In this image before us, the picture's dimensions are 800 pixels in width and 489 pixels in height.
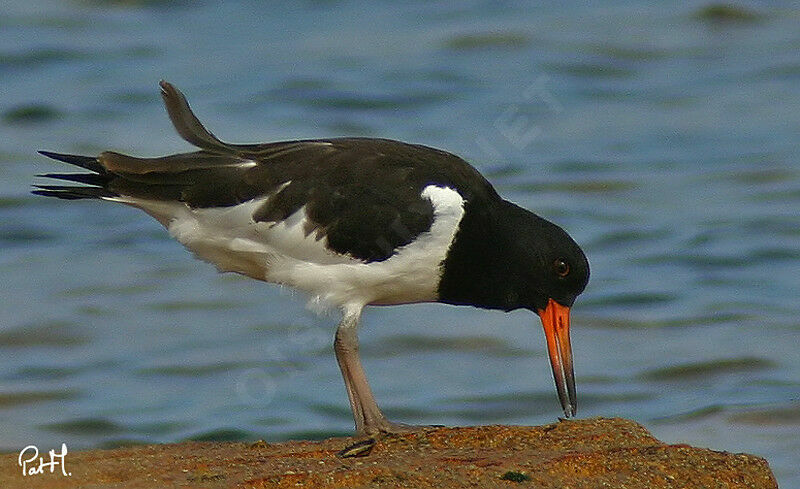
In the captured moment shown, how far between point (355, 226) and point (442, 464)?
1.76 metres

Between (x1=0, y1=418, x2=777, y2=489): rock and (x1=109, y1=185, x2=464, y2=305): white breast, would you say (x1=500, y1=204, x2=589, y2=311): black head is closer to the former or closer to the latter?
(x1=109, y1=185, x2=464, y2=305): white breast

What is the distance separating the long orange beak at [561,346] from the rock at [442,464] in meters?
0.99

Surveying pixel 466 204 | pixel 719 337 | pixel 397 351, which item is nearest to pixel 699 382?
pixel 719 337

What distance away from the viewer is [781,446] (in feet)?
31.1

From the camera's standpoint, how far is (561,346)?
8023 mm

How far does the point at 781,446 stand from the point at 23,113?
452 inches

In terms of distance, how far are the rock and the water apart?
7.32 ft

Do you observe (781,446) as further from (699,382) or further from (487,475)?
(487,475)

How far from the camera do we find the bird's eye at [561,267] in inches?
307

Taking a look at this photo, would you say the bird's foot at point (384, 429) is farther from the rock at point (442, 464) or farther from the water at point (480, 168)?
the water at point (480, 168)

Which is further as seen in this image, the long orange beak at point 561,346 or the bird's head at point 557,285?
the long orange beak at point 561,346

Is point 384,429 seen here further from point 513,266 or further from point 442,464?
point 442,464
